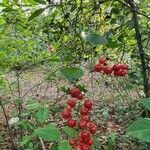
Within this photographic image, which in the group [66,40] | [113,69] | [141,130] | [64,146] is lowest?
[64,146]

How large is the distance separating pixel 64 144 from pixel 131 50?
181 centimetres

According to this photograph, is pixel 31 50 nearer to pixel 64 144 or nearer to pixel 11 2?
pixel 11 2

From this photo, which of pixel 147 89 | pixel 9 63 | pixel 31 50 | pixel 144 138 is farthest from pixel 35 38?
pixel 144 138

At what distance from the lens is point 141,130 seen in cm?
77

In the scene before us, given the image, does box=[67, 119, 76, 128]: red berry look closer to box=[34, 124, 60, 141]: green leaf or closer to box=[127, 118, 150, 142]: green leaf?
box=[34, 124, 60, 141]: green leaf

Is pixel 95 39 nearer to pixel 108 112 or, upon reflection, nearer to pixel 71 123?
pixel 71 123

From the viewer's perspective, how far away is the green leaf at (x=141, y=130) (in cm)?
76

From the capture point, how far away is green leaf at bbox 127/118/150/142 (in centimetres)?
76

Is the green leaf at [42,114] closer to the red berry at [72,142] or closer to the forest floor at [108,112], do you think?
the red berry at [72,142]

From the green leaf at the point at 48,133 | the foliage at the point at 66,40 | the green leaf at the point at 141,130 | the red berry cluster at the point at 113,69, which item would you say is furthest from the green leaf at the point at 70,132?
the green leaf at the point at 141,130

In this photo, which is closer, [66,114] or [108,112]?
[66,114]

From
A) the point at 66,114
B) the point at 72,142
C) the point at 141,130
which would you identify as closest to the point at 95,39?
the point at 66,114

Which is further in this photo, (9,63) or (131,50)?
(9,63)

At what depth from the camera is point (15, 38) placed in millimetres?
3816
